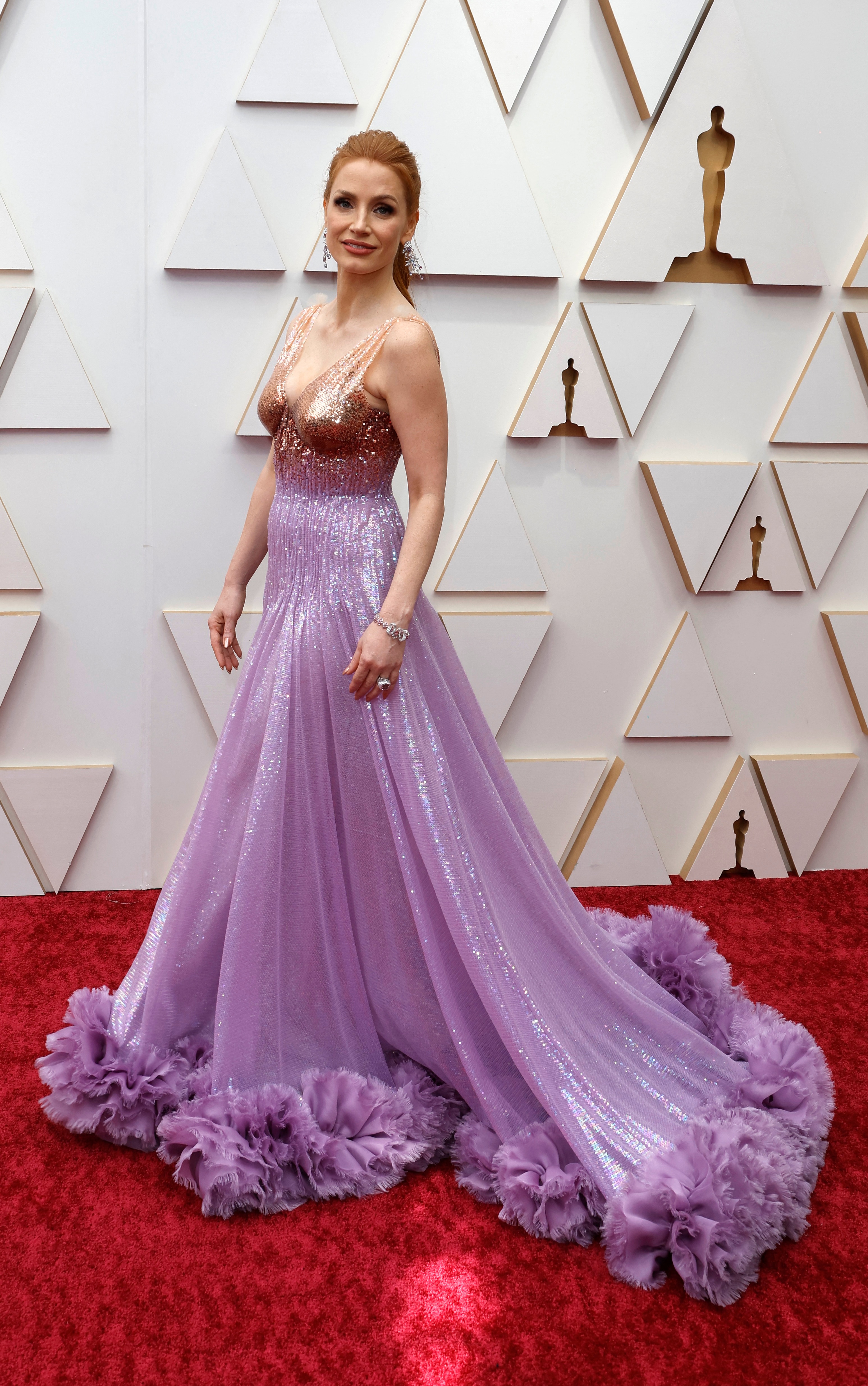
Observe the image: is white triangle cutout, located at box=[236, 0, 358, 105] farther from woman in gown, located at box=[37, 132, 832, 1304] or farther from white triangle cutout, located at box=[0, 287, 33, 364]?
woman in gown, located at box=[37, 132, 832, 1304]

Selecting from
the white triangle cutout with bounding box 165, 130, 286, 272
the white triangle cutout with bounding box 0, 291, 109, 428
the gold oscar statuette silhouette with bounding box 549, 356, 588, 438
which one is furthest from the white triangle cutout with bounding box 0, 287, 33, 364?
the gold oscar statuette silhouette with bounding box 549, 356, 588, 438

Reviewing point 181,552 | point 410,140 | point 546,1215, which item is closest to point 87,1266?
point 546,1215

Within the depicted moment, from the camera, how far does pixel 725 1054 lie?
182 cm

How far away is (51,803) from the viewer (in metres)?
2.57

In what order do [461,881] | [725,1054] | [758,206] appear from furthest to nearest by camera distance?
[758,206] → [725,1054] → [461,881]

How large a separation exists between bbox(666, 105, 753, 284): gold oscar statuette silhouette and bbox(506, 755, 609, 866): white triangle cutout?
115 cm

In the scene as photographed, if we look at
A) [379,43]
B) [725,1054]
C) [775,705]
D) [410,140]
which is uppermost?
[379,43]

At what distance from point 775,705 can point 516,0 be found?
67.1 inches

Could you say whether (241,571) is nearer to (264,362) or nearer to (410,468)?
(410,468)

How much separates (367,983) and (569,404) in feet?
4.61

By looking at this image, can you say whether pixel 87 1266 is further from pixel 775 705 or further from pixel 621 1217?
pixel 775 705

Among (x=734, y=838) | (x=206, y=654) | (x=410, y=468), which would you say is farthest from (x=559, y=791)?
(x=410, y=468)

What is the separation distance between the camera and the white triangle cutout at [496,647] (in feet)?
8.46

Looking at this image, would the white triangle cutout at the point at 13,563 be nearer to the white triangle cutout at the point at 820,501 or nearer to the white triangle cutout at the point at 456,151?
the white triangle cutout at the point at 456,151
